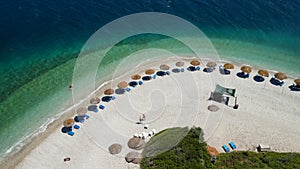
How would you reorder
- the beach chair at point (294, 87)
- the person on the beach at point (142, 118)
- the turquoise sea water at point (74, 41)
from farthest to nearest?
the beach chair at point (294, 87) → the turquoise sea water at point (74, 41) → the person on the beach at point (142, 118)

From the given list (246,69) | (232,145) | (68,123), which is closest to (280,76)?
(246,69)

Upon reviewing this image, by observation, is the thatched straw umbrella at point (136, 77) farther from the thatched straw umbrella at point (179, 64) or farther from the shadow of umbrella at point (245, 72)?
the shadow of umbrella at point (245, 72)

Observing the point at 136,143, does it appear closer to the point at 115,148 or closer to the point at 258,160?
the point at 115,148

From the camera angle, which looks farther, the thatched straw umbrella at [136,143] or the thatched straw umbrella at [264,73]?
the thatched straw umbrella at [264,73]

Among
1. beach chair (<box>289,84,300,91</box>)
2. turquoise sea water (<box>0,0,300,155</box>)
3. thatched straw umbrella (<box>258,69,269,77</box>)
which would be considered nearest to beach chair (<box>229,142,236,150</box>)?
thatched straw umbrella (<box>258,69,269,77</box>)

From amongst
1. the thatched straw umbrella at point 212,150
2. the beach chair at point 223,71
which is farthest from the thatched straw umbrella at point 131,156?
the beach chair at point 223,71
